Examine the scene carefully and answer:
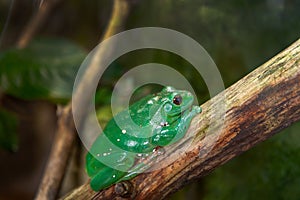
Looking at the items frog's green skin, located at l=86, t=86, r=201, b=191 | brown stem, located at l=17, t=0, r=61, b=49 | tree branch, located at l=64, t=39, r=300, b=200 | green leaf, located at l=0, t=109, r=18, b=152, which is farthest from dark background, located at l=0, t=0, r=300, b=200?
tree branch, located at l=64, t=39, r=300, b=200

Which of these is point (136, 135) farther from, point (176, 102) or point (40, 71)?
point (40, 71)

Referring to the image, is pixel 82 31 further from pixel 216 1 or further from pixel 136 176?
pixel 136 176

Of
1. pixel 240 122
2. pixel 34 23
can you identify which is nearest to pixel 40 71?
pixel 34 23

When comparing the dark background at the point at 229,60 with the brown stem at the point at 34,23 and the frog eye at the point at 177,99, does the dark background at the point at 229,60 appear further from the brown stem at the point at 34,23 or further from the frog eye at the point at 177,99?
the frog eye at the point at 177,99

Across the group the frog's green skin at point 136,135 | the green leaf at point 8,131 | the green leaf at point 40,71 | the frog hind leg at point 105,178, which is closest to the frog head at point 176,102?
the frog's green skin at point 136,135

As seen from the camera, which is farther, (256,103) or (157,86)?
(157,86)

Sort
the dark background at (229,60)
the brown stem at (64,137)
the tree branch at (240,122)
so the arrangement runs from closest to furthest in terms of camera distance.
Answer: the tree branch at (240,122)
the brown stem at (64,137)
the dark background at (229,60)

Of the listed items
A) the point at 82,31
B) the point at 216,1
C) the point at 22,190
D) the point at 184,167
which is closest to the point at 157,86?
the point at 216,1
